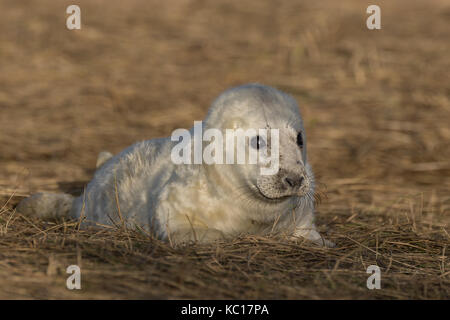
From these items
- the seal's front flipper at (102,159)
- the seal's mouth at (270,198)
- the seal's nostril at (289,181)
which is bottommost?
the seal's mouth at (270,198)

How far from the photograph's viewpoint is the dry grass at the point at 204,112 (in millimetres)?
4031

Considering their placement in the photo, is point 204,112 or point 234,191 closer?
point 234,191

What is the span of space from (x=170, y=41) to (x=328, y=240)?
771 cm

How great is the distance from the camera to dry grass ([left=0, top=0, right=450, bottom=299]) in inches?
159

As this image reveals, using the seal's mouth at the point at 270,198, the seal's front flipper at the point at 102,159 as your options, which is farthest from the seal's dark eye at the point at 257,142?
the seal's front flipper at the point at 102,159

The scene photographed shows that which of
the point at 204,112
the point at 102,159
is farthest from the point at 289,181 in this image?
the point at 204,112

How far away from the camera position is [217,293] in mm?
3777

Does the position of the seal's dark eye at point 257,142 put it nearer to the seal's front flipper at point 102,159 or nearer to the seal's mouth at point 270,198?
the seal's mouth at point 270,198

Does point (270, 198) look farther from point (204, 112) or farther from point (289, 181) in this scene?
point (204, 112)

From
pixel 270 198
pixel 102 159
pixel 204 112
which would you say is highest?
pixel 204 112

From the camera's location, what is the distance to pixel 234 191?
14.8 feet

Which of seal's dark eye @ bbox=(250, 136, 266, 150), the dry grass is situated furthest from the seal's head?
the dry grass

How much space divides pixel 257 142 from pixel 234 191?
13.3 inches

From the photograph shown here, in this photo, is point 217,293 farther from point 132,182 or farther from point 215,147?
point 132,182
